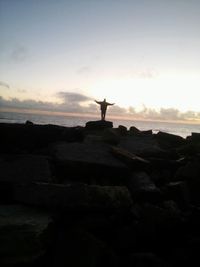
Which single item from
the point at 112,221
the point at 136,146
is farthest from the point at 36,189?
the point at 136,146

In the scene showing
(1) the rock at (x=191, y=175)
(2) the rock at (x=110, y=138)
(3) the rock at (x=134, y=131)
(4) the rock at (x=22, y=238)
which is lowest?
(4) the rock at (x=22, y=238)

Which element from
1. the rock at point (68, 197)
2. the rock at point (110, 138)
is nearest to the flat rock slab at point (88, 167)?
the rock at point (68, 197)

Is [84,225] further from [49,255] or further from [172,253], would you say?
[172,253]

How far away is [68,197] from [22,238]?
3.09ft

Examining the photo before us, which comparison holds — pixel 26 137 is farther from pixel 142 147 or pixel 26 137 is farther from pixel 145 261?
pixel 145 261

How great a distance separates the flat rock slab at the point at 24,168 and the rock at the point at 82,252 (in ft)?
5.35

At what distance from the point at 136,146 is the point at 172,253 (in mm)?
4264

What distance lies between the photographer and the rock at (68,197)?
14.7ft

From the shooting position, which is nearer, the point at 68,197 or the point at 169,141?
the point at 68,197

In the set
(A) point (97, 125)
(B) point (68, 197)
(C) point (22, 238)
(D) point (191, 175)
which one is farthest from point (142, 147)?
(C) point (22, 238)

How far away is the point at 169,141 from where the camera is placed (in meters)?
10.4

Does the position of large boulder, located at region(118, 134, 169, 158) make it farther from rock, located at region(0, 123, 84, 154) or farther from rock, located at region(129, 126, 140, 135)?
rock, located at region(0, 123, 84, 154)

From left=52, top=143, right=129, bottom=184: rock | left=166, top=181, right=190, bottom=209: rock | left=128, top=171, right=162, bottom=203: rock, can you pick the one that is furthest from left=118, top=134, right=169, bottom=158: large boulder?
left=128, top=171, right=162, bottom=203: rock

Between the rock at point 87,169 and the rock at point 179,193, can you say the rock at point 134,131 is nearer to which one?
the rock at point 87,169
